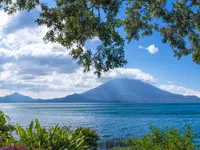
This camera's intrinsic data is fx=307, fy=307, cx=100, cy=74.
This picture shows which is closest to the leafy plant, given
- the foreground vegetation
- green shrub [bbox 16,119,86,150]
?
the foreground vegetation

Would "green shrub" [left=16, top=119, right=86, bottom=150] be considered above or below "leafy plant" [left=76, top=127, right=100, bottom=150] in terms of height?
above

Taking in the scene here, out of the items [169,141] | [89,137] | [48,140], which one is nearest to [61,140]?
[48,140]

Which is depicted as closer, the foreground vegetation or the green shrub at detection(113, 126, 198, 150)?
the foreground vegetation

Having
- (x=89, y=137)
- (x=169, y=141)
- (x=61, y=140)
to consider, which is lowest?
(x=89, y=137)

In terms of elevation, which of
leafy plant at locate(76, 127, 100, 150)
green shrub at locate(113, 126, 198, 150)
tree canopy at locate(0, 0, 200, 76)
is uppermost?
tree canopy at locate(0, 0, 200, 76)

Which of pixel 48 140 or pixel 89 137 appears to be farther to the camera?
pixel 89 137

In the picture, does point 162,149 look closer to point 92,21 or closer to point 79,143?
point 79,143

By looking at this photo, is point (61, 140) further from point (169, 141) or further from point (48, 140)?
point (169, 141)

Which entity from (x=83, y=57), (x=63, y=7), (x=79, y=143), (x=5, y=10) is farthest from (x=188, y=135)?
(x=5, y=10)

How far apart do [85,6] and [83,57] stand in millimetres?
1751

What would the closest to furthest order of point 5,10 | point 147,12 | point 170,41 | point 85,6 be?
point 85,6 → point 5,10 → point 147,12 → point 170,41

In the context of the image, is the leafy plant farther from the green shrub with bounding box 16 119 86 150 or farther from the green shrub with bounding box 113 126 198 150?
the green shrub with bounding box 16 119 86 150

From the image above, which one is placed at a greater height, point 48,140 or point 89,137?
point 48,140

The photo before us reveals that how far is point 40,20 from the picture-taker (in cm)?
1085
